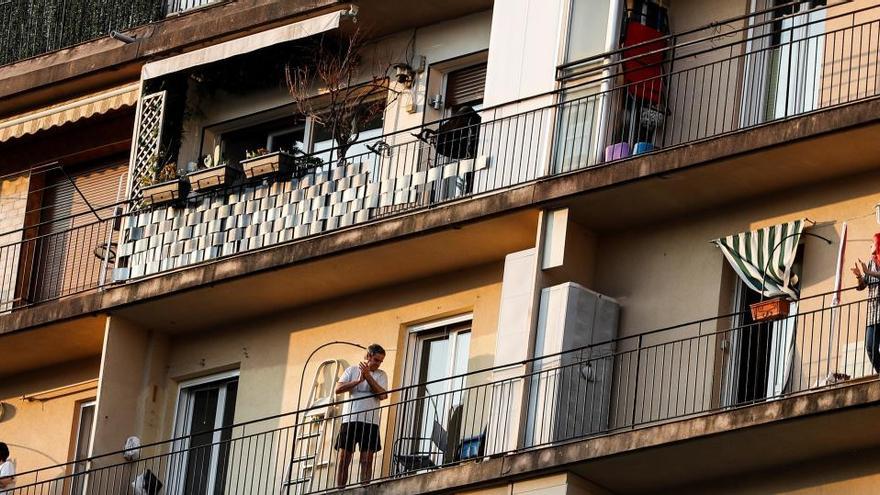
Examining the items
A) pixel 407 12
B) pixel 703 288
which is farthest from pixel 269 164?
pixel 703 288

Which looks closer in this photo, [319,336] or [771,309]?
[771,309]

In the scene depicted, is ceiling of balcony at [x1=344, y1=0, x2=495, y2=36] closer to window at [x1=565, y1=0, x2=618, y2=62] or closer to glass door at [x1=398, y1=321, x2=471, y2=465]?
window at [x1=565, y1=0, x2=618, y2=62]

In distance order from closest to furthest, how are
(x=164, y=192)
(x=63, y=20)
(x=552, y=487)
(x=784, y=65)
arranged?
1. (x=552, y=487)
2. (x=784, y=65)
3. (x=164, y=192)
4. (x=63, y=20)

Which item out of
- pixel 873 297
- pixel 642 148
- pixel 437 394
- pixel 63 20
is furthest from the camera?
pixel 63 20

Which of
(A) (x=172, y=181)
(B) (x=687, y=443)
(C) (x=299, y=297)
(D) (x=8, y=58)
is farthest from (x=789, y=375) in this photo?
(D) (x=8, y=58)

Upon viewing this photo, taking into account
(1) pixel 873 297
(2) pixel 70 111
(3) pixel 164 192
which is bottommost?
(1) pixel 873 297

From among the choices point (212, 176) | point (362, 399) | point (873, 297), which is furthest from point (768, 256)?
point (212, 176)

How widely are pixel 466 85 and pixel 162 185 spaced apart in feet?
11.4

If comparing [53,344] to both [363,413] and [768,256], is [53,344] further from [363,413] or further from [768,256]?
[768,256]

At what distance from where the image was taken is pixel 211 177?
27.3m

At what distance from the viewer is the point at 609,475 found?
22609mm

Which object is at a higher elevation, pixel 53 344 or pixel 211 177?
pixel 211 177

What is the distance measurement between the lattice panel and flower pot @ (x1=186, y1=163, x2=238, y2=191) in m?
0.89

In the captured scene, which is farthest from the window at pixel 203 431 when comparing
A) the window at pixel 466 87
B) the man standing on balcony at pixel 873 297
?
the man standing on balcony at pixel 873 297
